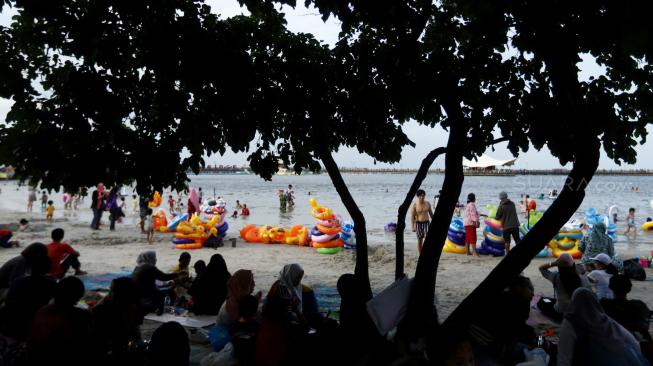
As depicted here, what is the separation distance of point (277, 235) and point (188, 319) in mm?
7639

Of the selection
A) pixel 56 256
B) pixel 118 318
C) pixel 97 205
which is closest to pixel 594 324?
pixel 118 318

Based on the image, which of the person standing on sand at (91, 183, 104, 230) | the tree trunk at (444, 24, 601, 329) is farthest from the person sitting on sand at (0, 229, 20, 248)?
the tree trunk at (444, 24, 601, 329)

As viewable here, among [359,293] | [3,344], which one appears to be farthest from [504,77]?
[3,344]

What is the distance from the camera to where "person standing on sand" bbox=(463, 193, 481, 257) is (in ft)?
36.5

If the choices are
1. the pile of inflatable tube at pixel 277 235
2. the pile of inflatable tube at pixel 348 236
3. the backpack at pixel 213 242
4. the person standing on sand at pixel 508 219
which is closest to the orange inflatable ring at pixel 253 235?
the pile of inflatable tube at pixel 277 235

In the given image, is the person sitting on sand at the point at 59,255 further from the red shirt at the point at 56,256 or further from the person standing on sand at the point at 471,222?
the person standing on sand at the point at 471,222

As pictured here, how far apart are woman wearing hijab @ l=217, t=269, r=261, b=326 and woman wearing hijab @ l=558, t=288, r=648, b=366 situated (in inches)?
107

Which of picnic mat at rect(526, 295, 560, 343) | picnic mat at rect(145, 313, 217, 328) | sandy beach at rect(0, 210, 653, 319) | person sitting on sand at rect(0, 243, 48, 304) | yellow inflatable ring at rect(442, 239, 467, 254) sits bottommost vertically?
sandy beach at rect(0, 210, 653, 319)

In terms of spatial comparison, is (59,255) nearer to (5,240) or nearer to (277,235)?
(5,240)

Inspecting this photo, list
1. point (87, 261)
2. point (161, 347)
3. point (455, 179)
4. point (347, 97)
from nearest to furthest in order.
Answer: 1. point (161, 347)
2. point (455, 179)
3. point (347, 97)
4. point (87, 261)

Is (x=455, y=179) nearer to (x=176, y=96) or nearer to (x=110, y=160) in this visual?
(x=176, y=96)

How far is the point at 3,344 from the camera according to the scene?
3668mm

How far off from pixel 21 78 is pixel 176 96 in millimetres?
1140

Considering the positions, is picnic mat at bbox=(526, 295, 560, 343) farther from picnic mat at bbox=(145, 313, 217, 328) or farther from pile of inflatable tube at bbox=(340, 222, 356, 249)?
pile of inflatable tube at bbox=(340, 222, 356, 249)
